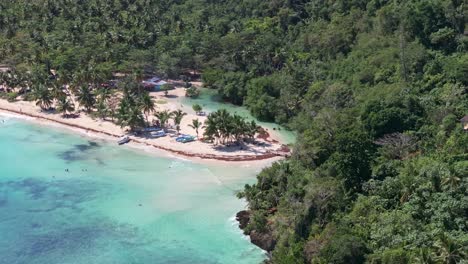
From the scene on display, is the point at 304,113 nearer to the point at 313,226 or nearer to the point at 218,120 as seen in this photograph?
the point at 218,120

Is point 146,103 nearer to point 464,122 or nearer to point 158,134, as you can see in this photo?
point 158,134

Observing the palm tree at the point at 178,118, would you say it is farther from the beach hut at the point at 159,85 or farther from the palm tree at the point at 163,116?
the beach hut at the point at 159,85

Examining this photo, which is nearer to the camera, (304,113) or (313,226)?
(313,226)

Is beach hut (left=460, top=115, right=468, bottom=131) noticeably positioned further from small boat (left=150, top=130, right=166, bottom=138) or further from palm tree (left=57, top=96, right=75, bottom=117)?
palm tree (left=57, top=96, right=75, bottom=117)

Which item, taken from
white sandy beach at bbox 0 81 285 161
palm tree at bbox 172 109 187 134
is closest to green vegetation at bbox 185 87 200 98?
white sandy beach at bbox 0 81 285 161

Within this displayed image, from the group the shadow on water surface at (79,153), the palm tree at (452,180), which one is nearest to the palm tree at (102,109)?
the shadow on water surface at (79,153)

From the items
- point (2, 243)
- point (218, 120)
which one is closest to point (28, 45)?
point (218, 120)
